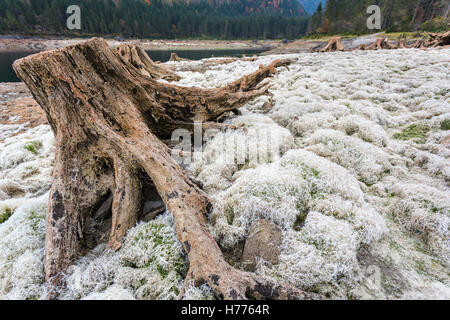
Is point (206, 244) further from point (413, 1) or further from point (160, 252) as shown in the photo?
point (413, 1)

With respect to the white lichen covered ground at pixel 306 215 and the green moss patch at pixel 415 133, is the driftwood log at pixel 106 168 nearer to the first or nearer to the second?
the white lichen covered ground at pixel 306 215

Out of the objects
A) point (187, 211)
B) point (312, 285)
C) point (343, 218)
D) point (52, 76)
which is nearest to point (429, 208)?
point (343, 218)

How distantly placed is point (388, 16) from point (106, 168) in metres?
102

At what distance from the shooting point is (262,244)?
3068 mm

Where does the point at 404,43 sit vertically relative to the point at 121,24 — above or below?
below

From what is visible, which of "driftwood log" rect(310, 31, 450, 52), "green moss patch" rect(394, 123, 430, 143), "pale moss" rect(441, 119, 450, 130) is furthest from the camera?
"driftwood log" rect(310, 31, 450, 52)

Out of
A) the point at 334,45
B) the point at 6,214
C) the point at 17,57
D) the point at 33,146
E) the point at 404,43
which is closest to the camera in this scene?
the point at 6,214

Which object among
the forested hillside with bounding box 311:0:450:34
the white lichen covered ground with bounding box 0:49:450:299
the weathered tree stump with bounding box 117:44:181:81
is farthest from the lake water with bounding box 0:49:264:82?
the forested hillside with bounding box 311:0:450:34

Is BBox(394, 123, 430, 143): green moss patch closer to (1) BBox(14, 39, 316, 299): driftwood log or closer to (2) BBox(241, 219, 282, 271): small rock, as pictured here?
(2) BBox(241, 219, 282, 271): small rock

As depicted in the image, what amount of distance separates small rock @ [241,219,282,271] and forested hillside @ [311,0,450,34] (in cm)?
7713

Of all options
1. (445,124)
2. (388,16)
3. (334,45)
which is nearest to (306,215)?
(445,124)

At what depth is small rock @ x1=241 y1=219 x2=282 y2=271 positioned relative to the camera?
295 cm

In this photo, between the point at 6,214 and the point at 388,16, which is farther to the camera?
the point at 388,16

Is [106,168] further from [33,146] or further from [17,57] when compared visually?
[17,57]
